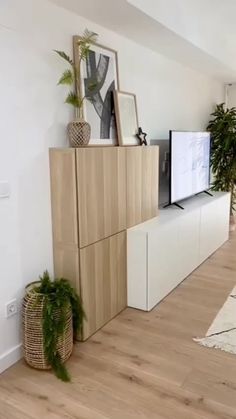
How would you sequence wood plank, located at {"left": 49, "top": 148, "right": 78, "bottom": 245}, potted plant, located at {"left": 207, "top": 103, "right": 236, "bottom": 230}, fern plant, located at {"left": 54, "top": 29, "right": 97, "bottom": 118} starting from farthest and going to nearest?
potted plant, located at {"left": 207, "top": 103, "right": 236, "bottom": 230}
fern plant, located at {"left": 54, "top": 29, "right": 97, "bottom": 118}
wood plank, located at {"left": 49, "top": 148, "right": 78, "bottom": 245}

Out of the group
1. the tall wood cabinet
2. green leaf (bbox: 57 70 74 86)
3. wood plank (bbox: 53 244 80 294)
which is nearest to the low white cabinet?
the tall wood cabinet

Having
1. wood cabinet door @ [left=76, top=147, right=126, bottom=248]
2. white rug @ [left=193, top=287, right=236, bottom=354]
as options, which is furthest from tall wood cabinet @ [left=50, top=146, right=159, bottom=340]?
white rug @ [left=193, top=287, right=236, bottom=354]

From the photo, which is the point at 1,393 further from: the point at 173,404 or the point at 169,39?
the point at 169,39

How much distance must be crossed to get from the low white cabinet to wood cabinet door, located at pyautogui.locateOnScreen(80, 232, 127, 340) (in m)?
0.10

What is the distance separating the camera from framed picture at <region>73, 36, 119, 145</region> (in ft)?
8.87

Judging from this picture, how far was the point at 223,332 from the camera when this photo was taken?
2.67 metres

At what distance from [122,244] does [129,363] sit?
0.97 m

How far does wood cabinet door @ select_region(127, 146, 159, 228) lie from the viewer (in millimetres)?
2984

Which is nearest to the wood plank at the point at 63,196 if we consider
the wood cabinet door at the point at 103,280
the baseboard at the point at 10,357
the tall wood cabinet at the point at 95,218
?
the tall wood cabinet at the point at 95,218

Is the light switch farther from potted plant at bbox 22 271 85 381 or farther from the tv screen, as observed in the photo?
the tv screen

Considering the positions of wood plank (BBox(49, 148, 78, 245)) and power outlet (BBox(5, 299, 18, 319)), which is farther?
wood plank (BBox(49, 148, 78, 245))

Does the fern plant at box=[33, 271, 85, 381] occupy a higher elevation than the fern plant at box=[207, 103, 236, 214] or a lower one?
lower

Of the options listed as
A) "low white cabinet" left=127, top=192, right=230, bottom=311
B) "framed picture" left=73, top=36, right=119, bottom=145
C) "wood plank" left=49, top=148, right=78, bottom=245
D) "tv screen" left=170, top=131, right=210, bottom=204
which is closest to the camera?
"wood plank" left=49, top=148, right=78, bottom=245

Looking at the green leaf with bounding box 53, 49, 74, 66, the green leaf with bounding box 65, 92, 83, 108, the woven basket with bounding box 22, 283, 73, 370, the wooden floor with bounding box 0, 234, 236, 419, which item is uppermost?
the green leaf with bounding box 53, 49, 74, 66
